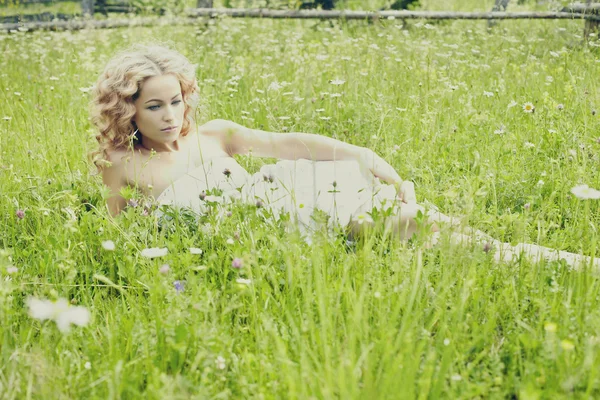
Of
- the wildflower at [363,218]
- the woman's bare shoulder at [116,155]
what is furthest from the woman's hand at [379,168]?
the woman's bare shoulder at [116,155]

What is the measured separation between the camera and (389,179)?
2.81 metres

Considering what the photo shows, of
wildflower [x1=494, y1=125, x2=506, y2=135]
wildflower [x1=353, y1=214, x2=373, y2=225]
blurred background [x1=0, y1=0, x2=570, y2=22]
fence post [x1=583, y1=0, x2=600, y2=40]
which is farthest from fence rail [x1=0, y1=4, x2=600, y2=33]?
wildflower [x1=353, y1=214, x2=373, y2=225]

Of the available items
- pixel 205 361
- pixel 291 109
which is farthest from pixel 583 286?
pixel 291 109

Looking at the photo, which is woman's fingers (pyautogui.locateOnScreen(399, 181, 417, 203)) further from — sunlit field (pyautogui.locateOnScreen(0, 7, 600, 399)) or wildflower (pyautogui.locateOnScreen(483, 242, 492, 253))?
wildflower (pyautogui.locateOnScreen(483, 242, 492, 253))

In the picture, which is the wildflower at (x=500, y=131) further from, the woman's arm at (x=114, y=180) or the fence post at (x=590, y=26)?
the fence post at (x=590, y=26)

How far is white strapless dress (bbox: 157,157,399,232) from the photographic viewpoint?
2.67 metres

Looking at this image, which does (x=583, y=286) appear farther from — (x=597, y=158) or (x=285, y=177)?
(x=285, y=177)

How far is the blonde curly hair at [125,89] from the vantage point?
292 centimetres

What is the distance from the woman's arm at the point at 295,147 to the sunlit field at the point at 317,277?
116mm

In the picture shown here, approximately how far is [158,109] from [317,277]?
64.7 inches

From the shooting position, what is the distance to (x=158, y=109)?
9.55 feet

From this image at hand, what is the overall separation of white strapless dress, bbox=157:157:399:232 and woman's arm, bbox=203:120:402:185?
2.1 inches

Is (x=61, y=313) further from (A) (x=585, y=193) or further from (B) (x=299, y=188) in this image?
(B) (x=299, y=188)

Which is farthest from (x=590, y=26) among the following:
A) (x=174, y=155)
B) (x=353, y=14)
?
(x=174, y=155)
